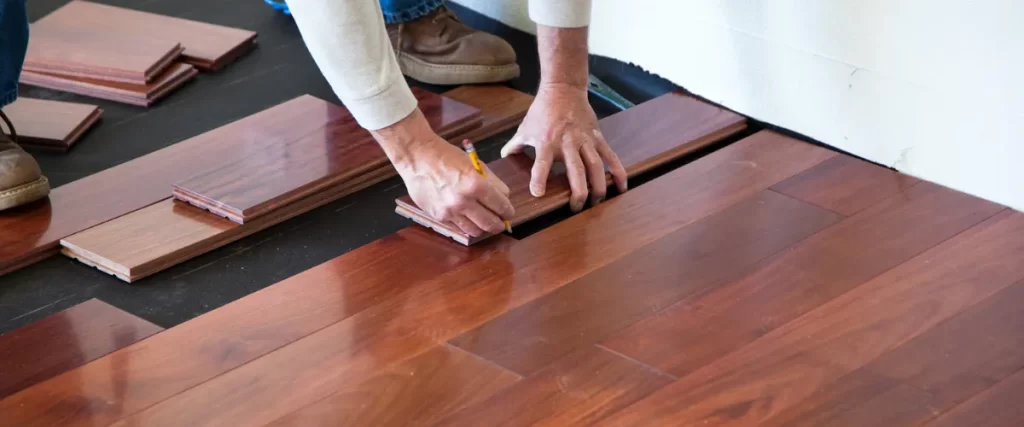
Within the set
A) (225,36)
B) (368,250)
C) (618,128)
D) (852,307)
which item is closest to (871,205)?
(852,307)

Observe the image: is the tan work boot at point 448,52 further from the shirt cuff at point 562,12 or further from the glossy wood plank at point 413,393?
the glossy wood plank at point 413,393

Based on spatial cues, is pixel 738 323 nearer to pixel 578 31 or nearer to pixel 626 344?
pixel 626 344

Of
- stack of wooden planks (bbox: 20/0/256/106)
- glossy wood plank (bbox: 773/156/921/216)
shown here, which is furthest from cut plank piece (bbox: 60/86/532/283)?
glossy wood plank (bbox: 773/156/921/216)

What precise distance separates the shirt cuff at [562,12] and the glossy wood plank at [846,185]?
1.74ft

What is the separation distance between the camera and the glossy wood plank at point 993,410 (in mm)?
1512

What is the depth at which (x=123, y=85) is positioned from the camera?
2.98 m

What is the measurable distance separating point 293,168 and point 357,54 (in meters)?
0.59

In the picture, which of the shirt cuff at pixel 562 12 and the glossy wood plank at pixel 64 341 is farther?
the shirt cuff at pixel 562 12

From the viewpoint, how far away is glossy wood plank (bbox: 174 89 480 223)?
7.49 ft

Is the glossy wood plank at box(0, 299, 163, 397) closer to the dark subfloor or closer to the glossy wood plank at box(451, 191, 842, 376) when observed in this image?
the dark subfloor

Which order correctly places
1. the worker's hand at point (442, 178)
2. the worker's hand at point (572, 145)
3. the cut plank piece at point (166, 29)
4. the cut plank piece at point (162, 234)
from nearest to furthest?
the worker's hand at point (442, 178), the cut plank piece at point (162, 234), the worker's hand at point (572, 145), the cut plank piece at point (166, 29)

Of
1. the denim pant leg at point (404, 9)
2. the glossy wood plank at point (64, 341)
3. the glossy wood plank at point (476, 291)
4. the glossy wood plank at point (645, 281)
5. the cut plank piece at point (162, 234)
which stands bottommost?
the cut plank piece at point (162, 234)

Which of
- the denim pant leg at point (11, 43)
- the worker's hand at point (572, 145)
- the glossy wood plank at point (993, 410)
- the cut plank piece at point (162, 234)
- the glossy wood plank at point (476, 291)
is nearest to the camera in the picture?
the glossy wood plank at point (993, 410)

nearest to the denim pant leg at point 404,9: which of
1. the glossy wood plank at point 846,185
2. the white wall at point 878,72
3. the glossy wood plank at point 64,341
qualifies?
the white wall at point 878,72
